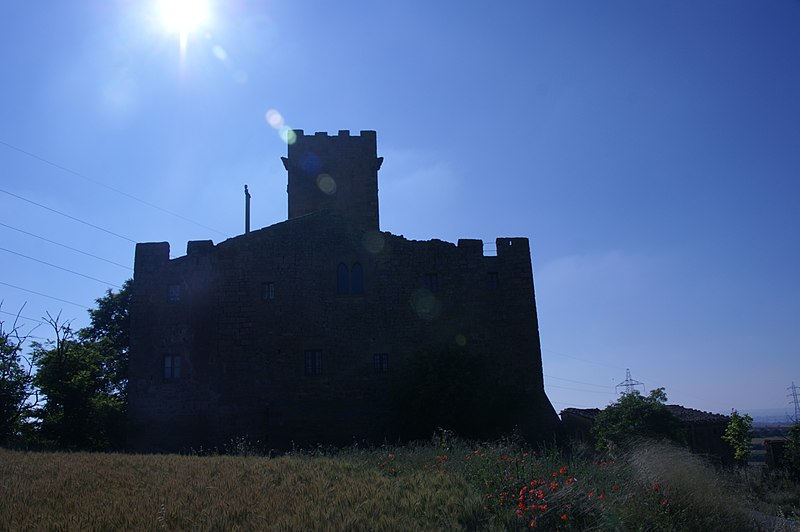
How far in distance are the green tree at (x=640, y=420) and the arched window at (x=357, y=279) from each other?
10696 mm

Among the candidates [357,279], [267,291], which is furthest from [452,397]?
[267,291]

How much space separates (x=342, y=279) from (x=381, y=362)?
143 inches

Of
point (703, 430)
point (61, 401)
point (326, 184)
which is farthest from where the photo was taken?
point (703, 430)

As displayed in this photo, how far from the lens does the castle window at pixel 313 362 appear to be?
2412cm

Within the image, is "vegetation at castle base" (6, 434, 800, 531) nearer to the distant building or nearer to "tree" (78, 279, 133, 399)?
"tree" (78, 279, 133, 399)

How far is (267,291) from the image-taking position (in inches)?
972

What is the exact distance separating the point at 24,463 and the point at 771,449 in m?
25.2

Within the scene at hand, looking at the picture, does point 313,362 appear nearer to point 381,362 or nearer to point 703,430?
point 381,362

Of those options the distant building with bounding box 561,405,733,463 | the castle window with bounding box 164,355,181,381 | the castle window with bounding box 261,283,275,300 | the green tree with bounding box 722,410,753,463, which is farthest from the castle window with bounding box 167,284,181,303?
the green tree with bounding box 722,410,753,463

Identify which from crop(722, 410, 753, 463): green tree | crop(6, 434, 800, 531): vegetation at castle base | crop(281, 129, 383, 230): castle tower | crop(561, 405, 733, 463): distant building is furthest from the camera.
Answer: crop(561, 405, 733, 463): distant building

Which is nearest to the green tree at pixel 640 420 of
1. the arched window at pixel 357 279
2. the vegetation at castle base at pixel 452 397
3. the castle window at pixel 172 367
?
the vegetation at castle base at pixel 452 397

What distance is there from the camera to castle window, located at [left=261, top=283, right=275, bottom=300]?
2462cm

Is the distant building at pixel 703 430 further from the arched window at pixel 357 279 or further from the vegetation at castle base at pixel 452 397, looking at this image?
the arched window at pixel 357 279

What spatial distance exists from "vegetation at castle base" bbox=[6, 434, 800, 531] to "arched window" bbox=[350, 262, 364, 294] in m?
12.7
